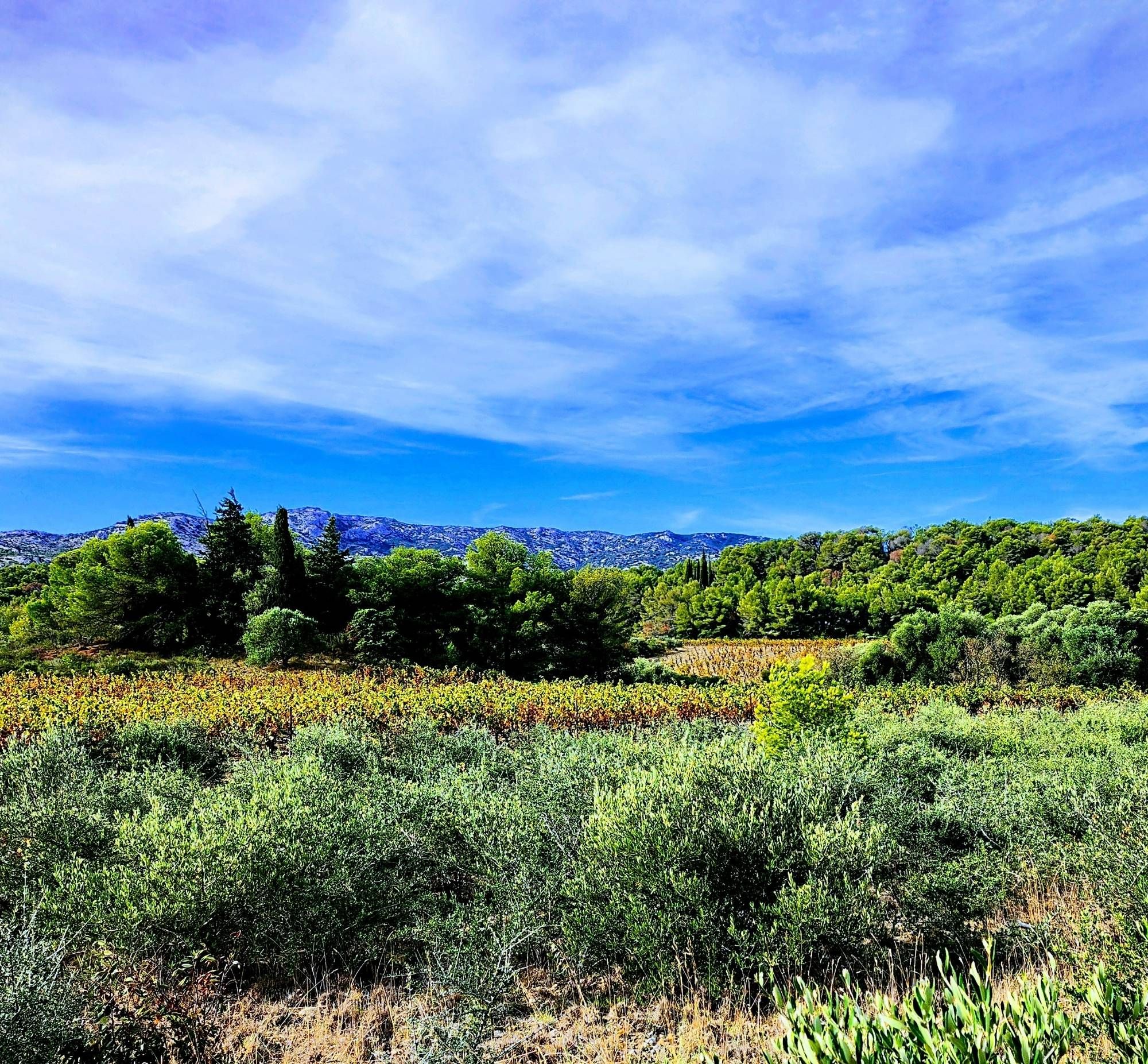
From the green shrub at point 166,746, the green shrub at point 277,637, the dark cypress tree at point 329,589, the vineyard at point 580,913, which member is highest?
the dark cypress tree at point 329,589

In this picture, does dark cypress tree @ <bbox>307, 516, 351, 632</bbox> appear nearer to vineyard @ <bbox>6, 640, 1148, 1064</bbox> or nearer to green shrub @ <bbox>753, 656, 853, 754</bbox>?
vineyard @ <bbox>6, 640, 1148, 1064</bbox>

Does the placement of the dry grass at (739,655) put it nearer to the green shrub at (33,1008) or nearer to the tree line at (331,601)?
the tree line at (331,601)

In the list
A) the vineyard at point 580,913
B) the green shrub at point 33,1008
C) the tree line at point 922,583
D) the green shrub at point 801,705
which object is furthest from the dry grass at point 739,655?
the green shrub at point 33,1008

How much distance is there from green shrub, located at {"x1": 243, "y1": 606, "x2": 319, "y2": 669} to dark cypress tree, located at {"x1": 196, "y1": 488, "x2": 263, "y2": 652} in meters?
3.87

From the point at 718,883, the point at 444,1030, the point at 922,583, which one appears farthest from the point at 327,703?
the point at 922,583

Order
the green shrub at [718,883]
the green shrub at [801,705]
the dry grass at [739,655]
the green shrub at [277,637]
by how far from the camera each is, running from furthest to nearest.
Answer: the dry grass at [739,655], the green shrub at [277,637], the green shrub at [801,705], the green shrub at [718,883]

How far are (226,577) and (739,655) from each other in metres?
30.6

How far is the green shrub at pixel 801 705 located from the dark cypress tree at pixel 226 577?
727 inches

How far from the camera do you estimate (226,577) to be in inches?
867

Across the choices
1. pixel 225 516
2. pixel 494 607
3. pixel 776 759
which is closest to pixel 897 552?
pixel 494 607

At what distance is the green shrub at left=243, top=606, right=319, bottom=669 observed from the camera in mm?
17234

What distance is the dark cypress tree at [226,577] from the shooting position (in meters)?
21.2

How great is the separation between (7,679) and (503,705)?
9291mm

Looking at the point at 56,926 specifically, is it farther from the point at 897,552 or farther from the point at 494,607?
the point at 897,552
